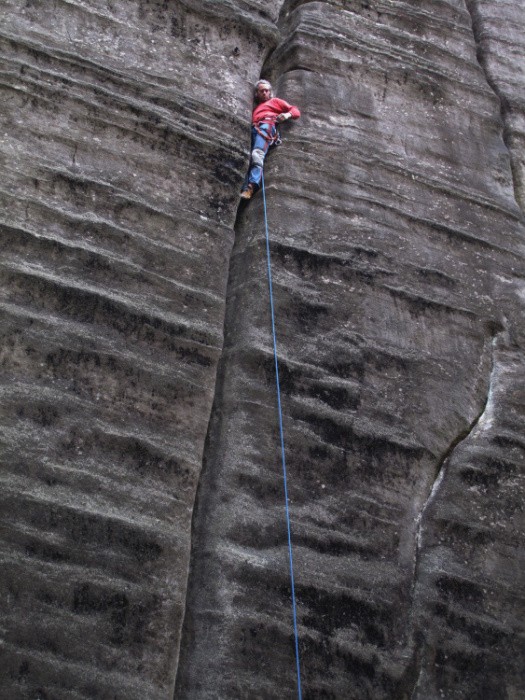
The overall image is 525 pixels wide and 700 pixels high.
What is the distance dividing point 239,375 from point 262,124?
1.85 metres

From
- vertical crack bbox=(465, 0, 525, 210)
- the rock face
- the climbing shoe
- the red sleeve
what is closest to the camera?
the rock face

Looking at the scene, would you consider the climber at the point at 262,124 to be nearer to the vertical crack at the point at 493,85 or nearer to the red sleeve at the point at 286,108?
the red sleeve at the point at 286,108

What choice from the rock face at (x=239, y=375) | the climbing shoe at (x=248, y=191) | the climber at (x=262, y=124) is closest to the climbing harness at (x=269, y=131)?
the climber at (x=262, y=124)

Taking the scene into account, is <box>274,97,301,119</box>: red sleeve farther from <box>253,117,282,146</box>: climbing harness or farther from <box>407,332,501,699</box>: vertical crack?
<box>407,332,501,699</box>: vertical crack

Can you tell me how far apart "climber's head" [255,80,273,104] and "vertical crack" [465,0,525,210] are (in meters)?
1.94

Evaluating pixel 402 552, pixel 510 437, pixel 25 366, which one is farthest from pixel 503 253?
pixel 25 366

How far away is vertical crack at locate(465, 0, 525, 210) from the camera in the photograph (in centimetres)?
639

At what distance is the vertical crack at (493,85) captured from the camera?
6.39m

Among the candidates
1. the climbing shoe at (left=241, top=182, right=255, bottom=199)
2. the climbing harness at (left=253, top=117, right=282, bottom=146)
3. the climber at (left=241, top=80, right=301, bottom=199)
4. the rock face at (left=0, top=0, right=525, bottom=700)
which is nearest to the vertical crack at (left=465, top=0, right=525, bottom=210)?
the rock face at (left=0, top=0, right=525, bottom=700)

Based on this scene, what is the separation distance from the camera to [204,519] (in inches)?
174

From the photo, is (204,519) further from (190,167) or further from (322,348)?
(190,167)

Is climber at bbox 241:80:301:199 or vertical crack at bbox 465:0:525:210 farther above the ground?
vertical crack at bbox 465:0:525:210

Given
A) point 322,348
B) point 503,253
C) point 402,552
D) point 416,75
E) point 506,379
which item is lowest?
point 402,552

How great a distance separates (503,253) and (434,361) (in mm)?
1153
